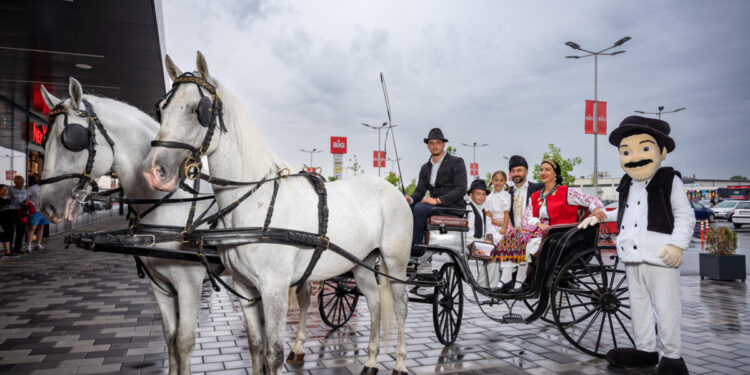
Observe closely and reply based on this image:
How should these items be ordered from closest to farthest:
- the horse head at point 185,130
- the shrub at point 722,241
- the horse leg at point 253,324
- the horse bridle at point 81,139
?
the horse head at point 185,130 < the horse bridle at point 81,139 < the horse leg at point 253,324 < the shrub at point 722,241

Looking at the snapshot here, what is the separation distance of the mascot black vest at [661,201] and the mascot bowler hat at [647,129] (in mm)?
240

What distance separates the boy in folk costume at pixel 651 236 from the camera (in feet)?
13.2

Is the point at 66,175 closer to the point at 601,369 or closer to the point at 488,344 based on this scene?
the point at 488,344

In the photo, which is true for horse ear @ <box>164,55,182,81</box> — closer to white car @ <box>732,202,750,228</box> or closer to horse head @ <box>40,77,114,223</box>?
horse head @ <box>40,77,114,223</box>

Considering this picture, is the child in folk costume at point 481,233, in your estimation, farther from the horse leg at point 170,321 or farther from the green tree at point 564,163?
the green tree at point 564,163

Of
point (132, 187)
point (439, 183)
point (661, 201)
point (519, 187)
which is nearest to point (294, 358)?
point (132, 187)

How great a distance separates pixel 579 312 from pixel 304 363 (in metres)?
4.63

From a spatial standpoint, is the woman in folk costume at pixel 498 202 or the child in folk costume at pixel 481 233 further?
the woman in folk costume at pixel 498 202

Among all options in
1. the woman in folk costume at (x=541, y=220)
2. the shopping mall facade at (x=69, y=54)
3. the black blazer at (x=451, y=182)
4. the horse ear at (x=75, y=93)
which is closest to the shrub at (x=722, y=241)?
the woman in folk costume at (x=541, y=220)

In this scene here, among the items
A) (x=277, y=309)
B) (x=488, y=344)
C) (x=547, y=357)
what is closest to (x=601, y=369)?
(x=547, y=357)

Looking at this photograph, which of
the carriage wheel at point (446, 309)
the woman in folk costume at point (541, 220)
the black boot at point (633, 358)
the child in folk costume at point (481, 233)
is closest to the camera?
the black boot at point (633, 358)

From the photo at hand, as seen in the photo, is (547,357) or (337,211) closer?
(337,211)

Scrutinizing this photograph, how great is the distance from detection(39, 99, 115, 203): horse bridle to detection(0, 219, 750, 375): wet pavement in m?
1.93

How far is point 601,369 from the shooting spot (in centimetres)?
449
